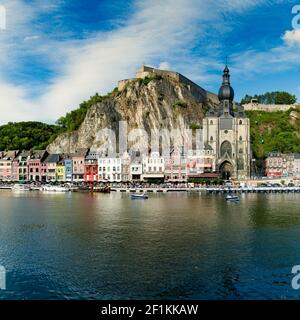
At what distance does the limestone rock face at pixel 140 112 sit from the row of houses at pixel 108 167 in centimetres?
448

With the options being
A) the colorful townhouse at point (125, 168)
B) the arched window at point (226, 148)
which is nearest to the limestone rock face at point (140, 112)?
the colorful townhouse at point (125, 168)

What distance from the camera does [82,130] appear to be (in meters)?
89.6

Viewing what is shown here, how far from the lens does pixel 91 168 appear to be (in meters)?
81.1

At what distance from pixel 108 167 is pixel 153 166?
26.9ft

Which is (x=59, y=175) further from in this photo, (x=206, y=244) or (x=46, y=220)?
(x=206, y=244)

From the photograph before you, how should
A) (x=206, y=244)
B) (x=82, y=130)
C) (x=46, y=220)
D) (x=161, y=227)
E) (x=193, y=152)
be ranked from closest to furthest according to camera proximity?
(x=206, y=244)
(x=161, y=227)
(x=46, y=220)
(x=193, y=152)
(x=82, y=130)

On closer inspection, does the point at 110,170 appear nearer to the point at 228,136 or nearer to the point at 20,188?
the point at 20,188

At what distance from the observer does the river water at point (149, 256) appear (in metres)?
15.9

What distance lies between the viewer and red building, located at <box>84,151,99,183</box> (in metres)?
80.7

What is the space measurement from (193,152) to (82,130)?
24024mm

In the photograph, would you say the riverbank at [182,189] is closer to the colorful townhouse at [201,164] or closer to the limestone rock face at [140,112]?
the colorful townhouse at [201,164]

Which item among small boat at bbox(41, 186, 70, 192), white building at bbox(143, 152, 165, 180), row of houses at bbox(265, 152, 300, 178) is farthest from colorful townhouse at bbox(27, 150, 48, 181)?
row of houses at bbox(265, 152, 300, 178)
